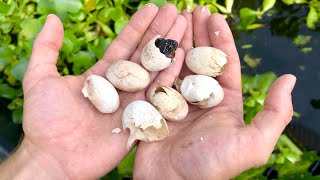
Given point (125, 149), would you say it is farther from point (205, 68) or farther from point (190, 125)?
point (205, 68)

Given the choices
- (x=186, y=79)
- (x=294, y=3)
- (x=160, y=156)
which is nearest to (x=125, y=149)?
(x=160, y=156)

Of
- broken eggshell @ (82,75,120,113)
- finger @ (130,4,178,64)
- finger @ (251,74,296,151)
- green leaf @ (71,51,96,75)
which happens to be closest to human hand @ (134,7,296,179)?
finger @ (251,74,296,151)

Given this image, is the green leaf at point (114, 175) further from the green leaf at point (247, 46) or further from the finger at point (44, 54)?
the green leaf at point (247, 46)

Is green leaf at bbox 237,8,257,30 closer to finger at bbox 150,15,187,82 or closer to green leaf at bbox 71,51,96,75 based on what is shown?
finger at bbox 150,15,187,82

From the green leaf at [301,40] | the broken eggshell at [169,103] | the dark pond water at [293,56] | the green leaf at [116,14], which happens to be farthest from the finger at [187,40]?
the green leaf at [301,40]

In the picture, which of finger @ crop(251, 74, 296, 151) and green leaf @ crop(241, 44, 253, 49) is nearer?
finger @ crop(251, 74, 296, 151)

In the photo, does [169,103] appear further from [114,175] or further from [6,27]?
[6,27]

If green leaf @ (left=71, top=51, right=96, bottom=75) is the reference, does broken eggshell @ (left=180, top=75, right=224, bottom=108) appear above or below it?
above
